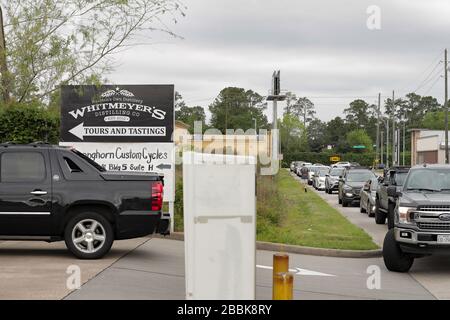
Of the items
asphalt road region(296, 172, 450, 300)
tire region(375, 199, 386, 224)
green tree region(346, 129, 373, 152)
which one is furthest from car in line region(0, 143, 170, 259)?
green tree region(346, 129, 373, 152)

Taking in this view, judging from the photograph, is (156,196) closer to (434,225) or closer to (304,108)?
(434,225)

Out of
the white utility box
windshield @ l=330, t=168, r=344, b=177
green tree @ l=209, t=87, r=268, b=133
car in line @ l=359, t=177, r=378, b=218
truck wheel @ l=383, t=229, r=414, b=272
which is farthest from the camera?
green tree @ l=209, t=87, r=268, b=133

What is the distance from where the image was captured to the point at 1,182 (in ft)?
38.0

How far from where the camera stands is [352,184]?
29.9 meters

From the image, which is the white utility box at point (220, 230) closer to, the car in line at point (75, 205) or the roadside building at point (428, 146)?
the car in line at point (75, 205)

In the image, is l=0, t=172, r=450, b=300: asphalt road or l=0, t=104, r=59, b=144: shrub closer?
l=0, t=172, r=450, b=300: asphalt road

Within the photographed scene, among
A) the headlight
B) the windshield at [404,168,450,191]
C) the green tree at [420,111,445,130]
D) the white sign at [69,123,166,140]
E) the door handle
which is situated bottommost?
the headlight

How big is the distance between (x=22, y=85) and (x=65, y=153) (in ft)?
18.6

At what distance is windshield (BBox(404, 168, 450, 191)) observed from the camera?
1279 cm

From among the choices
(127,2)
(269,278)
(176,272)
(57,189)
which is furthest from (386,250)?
→ (127,2)

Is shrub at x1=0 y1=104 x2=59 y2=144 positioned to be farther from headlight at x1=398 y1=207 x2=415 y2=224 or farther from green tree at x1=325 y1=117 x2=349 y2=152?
green tree at x1=325 y1=117 x2=349 y2=152

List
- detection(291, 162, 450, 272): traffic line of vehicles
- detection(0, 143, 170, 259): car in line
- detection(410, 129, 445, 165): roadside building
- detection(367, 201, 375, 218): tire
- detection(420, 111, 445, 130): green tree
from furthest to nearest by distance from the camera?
detection(420, 111, 445, 130): green tree < detection(410, 129, 445, 165): roadside building < detection(367, 201, 375, 218): tire < detection(0, 143, 170, 259): car in line < detection(291, 162, 450, 272): traffic line of vehicles

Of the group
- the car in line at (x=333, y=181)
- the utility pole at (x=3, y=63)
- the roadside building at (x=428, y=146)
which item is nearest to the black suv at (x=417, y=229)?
the utility pole at (x=3, y=63)

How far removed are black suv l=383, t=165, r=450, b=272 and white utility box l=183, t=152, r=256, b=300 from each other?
4899 mm
